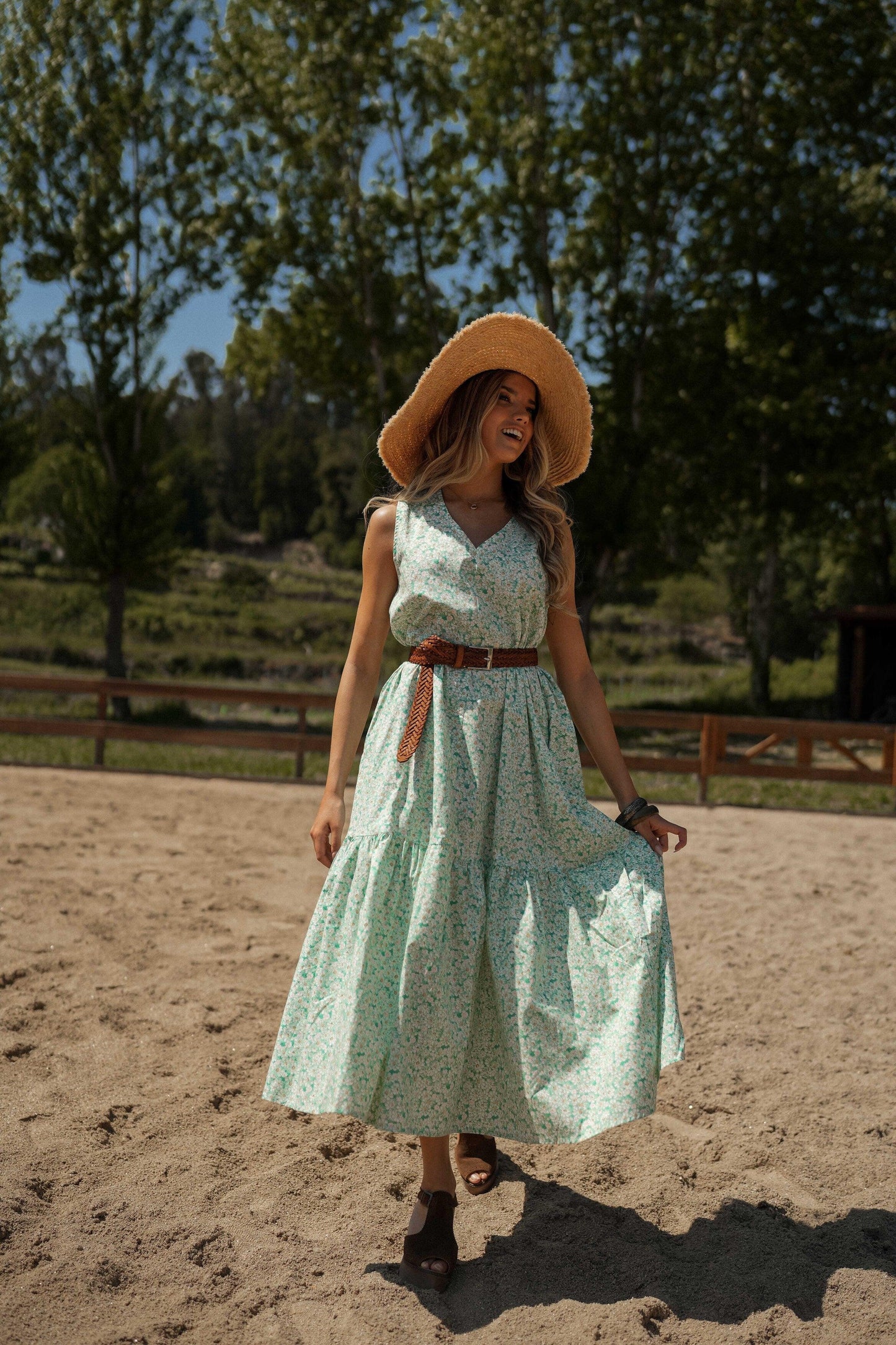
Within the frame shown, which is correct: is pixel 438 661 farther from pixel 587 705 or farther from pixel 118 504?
pixel 118 504

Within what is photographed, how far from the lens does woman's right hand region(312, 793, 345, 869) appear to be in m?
2.62

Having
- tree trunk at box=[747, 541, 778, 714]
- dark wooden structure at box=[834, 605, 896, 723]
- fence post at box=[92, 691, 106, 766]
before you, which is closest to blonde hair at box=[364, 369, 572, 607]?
fence post at box=[92, 691, 106, 766]

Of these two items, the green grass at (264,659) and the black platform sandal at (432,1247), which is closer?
the black platform sandal at (432,1247)

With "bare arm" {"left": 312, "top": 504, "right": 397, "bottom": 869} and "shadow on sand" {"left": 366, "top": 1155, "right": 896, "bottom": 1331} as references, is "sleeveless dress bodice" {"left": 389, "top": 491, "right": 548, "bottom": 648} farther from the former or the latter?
"shadow on sand" {"left": 366, "top": 1155, "right": 896, "bottom": 1331}

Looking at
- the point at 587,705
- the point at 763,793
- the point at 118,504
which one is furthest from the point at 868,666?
the point at 587,705

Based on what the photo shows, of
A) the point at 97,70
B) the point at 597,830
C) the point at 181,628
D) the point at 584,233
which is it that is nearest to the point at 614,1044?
the point at 597,830

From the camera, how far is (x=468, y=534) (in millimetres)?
2691

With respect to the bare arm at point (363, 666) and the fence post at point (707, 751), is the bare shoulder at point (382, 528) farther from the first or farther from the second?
the fence post at point (707, 751)

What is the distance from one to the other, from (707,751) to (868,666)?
13.9 meters

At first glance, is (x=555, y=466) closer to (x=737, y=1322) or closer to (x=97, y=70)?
(x=737, y=1322)

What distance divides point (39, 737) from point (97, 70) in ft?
35.0

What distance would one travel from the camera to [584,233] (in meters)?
17.3

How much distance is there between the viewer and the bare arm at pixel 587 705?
271 cm

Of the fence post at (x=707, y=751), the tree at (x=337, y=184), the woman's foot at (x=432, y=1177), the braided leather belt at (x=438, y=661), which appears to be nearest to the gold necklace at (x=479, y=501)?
the braided leather belt at (x=438, y=661)
